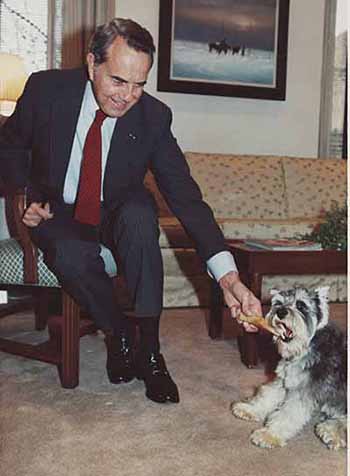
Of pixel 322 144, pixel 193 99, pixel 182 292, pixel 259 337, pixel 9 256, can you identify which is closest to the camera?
pixel 9 256

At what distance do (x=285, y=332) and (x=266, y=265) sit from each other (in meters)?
0.86

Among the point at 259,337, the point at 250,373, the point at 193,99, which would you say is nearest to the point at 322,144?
the point at 193,99

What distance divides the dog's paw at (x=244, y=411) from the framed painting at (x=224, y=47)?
3.47 meters

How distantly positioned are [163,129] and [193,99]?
2944 mm

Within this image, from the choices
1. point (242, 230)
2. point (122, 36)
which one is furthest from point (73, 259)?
point (242, 230)

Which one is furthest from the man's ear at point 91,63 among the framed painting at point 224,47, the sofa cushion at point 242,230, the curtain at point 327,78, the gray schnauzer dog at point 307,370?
the curtain at point 327,78

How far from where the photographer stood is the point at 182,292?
402cm

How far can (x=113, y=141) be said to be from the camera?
8.33 ft

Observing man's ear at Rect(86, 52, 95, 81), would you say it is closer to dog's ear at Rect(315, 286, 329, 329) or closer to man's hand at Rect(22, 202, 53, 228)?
man's hand at Rect(22, 202, 53, 228)

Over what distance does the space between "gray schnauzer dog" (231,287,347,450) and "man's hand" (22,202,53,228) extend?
94 centimetres

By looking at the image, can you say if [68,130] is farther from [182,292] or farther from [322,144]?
[322,144]

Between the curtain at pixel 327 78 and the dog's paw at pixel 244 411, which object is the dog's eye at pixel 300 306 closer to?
the dog's paw at pixel 244 411

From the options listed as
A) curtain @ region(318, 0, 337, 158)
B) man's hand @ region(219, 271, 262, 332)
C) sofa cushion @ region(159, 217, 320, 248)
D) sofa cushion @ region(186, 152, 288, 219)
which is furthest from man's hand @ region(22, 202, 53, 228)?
curtain @ region(318, 0, 337, 158)

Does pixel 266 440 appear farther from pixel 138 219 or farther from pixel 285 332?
pixel 138 219
